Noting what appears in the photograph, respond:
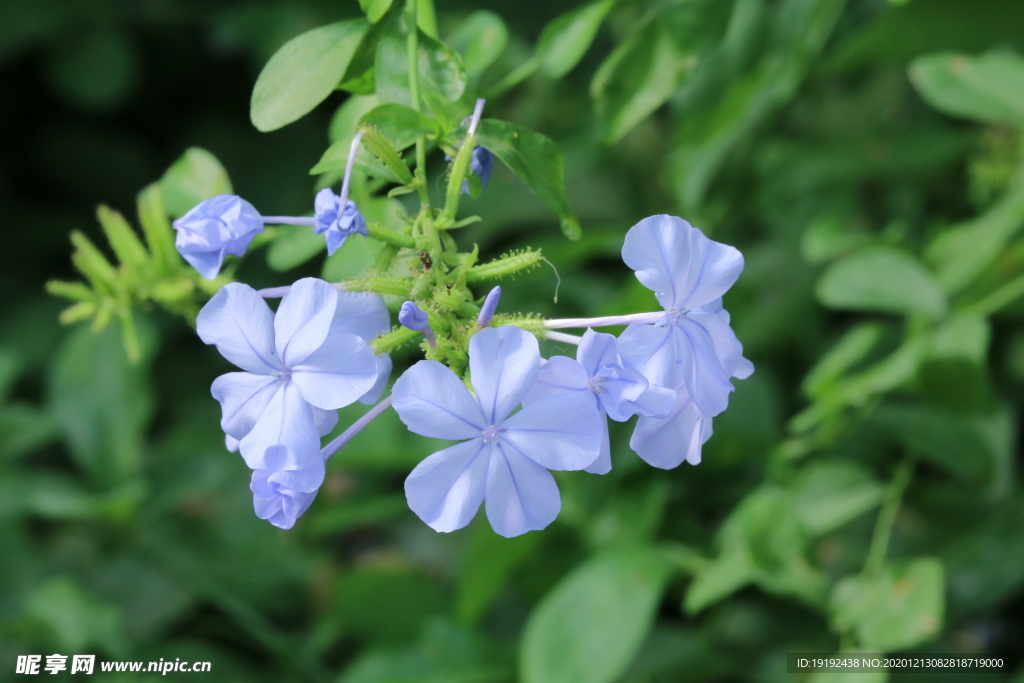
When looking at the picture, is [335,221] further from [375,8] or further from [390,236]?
[375,8]

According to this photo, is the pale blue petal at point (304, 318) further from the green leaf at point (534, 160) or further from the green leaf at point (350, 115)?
the green leaf at point (350, 115)

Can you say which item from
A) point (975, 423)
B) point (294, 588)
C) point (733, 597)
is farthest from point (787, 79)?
point (294, 588)

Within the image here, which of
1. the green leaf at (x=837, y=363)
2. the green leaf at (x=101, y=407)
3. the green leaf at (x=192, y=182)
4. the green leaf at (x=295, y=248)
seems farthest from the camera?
the green leaf at (x=101, y=407)

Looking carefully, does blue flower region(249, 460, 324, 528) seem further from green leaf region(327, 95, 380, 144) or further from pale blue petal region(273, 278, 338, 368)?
green leaf region(327, 95, 380, 144)

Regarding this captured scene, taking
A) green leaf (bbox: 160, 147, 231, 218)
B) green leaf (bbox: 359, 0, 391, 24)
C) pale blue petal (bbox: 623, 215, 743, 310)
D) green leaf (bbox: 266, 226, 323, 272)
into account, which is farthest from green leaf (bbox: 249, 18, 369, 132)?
pale blue petal (bbox: 623, 215, 743, 310)

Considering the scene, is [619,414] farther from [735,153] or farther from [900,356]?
[735,153]

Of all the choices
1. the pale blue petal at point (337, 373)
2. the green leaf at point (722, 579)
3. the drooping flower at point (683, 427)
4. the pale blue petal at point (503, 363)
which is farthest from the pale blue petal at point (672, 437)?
the green leaf at point (722, 579)
